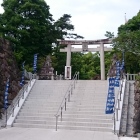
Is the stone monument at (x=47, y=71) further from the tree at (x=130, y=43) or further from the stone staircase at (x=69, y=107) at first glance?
the tree at (x=130, y=43)

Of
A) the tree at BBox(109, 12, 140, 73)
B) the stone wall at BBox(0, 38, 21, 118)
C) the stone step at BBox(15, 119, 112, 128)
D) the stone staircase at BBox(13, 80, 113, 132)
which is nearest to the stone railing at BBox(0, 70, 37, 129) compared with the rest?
the stone wall at BBox(0, 38, 21, 118)

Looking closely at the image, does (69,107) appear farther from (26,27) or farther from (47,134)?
(26,27)

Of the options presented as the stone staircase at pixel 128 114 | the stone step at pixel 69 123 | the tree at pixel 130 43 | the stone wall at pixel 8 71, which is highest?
the tree at pixel 130 43

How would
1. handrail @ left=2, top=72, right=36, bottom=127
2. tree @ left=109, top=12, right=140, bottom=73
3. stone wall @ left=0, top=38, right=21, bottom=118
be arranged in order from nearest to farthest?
1. handrail @ left=2, top=72, right=36, bottom=127
2. stone wall @ left=0, top=38, right=21, bottom=118
3. tree @ left=109, top=12, right=140, bottom=73

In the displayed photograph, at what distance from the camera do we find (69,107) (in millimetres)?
15062

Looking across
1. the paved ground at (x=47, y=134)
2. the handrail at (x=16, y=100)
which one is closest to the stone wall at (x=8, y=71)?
the handrail at (x=16, y=100)

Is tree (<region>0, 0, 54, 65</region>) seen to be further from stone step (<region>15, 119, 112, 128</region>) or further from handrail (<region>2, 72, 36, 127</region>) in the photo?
stone step (<region>15, 119, 112, 128</region>)

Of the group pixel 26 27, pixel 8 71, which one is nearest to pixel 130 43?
pixel 8 71

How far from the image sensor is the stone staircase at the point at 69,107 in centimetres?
1316

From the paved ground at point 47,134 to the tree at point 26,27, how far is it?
1291 cm

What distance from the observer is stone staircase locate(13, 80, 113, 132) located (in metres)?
13.2

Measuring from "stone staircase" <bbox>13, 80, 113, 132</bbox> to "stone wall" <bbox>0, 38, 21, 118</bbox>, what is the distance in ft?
3.72

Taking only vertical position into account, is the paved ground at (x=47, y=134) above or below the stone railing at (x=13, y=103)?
below

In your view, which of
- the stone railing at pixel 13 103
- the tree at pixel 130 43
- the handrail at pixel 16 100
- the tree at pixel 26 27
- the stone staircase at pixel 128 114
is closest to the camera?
the stone staircase at pixel 128 114
